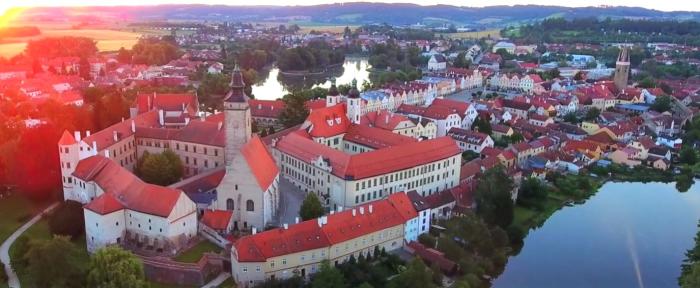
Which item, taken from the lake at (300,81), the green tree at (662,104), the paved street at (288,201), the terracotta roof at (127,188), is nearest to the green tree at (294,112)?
the paved street at (288,201)

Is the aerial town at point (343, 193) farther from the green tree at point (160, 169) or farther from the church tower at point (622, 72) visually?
the church tower at point (622, 72)

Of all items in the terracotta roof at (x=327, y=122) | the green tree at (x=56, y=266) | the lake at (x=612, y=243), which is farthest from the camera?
the terracotta roof at (x=327, y=122)

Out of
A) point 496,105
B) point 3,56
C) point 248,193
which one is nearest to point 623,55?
point 496,105

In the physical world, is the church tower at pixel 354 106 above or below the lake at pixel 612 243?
above

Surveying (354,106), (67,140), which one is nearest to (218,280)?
(67,140)

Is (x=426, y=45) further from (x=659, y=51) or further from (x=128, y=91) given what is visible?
(x=128, y=91)

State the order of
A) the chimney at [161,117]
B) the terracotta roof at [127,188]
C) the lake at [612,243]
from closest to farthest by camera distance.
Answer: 1. the terracotta roof at [127,188]
2. the lake at [612,243]
3. the chimney at [161,117]

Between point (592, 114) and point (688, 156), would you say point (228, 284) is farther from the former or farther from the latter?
point (592, 114)

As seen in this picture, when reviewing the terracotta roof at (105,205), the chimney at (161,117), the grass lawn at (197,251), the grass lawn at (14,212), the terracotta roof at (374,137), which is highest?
the chimney at (161,117)
